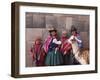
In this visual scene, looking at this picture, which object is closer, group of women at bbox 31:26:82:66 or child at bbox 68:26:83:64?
group of women at bbox 31:26:82:66

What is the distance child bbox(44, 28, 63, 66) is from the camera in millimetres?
1926

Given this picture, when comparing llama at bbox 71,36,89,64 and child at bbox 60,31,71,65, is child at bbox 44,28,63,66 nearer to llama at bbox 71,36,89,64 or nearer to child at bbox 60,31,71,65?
child at bbox 60,31,71,65

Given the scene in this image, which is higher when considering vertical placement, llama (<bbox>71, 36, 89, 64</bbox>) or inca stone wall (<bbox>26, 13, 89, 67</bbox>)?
inca stone wall (<bbox>26, 13, 89, 67</bbox>)

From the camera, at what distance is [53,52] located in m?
1.94

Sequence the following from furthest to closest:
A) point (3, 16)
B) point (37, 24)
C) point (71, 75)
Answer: point (71, 75) < point (37, 24) < point (3, 16)

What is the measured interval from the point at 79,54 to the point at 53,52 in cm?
24

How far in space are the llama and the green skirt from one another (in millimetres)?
140

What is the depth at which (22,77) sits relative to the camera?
1.83 m

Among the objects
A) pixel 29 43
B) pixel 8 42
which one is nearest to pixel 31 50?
pixel 29 43

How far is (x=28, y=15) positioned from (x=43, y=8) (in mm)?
131

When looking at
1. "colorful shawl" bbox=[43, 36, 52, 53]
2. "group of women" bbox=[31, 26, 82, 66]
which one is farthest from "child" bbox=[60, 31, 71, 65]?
"colorful shawl" bbox=[43, 36, 52, 53]

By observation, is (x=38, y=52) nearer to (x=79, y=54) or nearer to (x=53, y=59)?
(x=53, y=59)

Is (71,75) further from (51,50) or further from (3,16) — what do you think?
(3,16)

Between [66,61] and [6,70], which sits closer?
[6,70]
